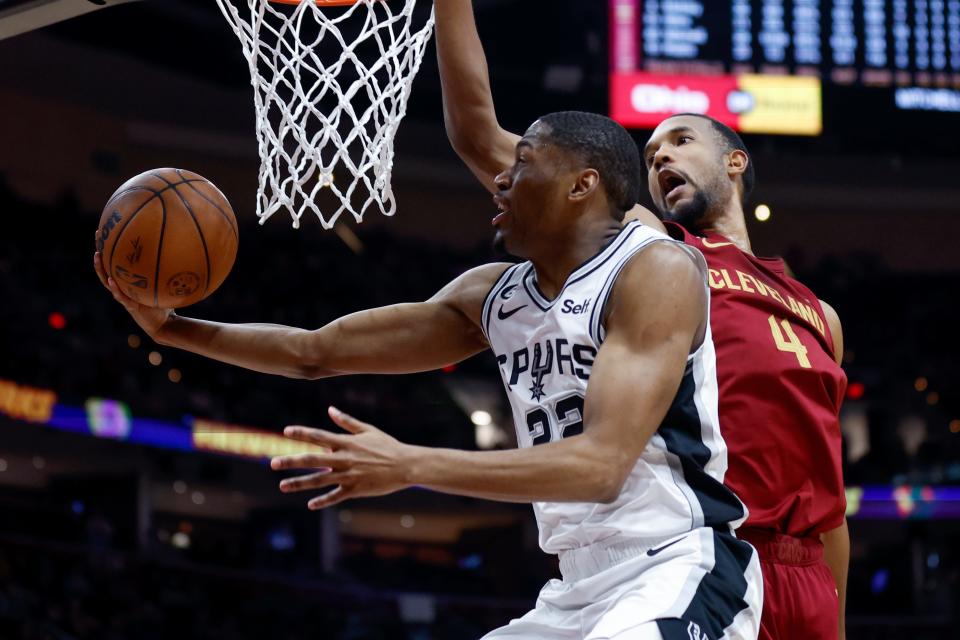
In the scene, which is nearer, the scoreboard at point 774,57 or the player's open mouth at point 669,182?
the player's open mouth at point 669,182

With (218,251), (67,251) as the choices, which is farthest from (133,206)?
(67,251)

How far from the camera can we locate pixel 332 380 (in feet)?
41.5

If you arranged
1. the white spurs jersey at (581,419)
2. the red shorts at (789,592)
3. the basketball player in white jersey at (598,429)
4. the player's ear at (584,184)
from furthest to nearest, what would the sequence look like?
the red shorts at (789,592) → the player's ear at (584,184) → the white spurs jersey at (581,419) → the basketball player in white jersey at (598,429)

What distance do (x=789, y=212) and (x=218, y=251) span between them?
12457mm

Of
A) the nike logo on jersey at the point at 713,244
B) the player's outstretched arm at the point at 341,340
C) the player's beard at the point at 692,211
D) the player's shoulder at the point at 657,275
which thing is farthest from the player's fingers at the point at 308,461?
the player's beard at the point at 692,211

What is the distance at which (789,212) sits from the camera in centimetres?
1462

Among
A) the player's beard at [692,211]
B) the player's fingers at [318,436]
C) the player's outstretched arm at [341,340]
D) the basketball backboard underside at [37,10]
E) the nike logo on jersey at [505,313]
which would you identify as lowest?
the player's outstretched arm at [341,340]

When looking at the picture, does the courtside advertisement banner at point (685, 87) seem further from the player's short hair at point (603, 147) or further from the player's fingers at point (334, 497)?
the player's fingers at point (334, 497)

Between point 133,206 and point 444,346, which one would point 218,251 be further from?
point 444,346

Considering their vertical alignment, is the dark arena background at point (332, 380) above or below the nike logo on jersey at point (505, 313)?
below

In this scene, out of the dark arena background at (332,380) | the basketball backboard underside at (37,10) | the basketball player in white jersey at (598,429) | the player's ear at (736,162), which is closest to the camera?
the basketball player in white jersey at (598,429)

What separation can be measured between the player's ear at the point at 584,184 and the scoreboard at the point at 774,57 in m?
4.55

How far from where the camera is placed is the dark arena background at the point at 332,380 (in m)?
9.91

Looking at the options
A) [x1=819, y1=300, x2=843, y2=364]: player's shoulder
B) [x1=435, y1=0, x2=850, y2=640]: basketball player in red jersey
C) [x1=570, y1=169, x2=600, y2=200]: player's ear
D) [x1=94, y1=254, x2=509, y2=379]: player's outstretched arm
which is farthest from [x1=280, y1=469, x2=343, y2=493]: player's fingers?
[x1=819, y1=300, x2=843, y2=364]: player's shoulder
